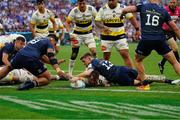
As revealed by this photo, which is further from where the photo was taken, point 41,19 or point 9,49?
point 41,19

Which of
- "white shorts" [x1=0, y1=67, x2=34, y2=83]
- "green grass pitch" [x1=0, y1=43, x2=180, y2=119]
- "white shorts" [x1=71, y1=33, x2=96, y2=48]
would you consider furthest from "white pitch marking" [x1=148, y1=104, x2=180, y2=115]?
"white shorts" [x1=71, y1=33, x2=96, y2=48]

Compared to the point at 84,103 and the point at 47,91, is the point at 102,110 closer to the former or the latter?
the point at 84,103

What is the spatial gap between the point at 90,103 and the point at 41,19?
9.55 m

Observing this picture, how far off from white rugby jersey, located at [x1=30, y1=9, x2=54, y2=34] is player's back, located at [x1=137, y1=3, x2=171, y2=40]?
6.94 meters

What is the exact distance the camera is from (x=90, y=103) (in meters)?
11.4

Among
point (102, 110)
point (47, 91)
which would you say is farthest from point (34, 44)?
Result: point (102, 110)

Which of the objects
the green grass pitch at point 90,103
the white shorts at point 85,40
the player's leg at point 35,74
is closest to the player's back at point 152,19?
the green grass pitch at point 90,103

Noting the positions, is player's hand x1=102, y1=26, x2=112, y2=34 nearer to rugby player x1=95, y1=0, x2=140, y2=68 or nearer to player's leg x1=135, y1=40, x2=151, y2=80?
rugby player x1=95, y1=0, x2=140, y2=68

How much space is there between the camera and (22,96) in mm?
12641

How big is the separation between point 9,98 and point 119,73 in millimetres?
3392

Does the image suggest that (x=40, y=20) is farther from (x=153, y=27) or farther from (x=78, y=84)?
(x=153, y=27)

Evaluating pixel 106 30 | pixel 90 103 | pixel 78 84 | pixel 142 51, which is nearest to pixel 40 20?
pixel 106 30

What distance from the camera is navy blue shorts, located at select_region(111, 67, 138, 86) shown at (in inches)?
581

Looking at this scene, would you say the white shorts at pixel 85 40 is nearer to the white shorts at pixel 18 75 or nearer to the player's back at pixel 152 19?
the white shorts at pixel 18 75
